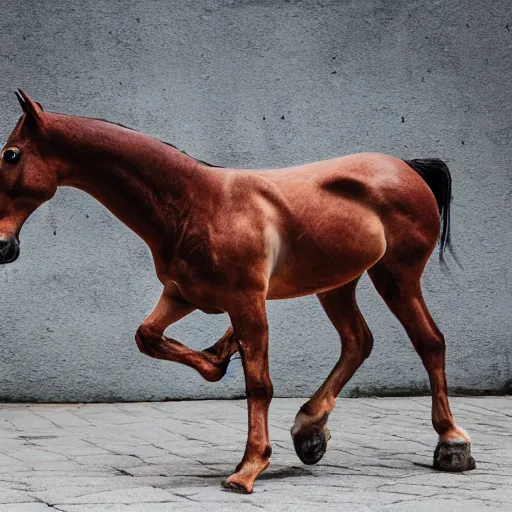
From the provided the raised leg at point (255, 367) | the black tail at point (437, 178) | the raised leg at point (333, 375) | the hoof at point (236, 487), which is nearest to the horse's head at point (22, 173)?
the raised leg at point (255, 367)

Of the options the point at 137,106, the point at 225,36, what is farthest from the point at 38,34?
the point at 225,36

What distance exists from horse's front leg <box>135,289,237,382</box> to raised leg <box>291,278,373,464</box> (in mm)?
481

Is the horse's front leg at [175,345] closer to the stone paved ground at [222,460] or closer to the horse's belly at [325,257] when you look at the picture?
the horse's belly at [325,257]

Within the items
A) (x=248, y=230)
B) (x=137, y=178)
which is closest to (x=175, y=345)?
(x=248, y=230)

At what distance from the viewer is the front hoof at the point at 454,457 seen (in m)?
4.07

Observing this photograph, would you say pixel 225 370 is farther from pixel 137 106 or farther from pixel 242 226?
pixel 137 106

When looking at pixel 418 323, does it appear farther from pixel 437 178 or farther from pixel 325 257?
pixel 437 178

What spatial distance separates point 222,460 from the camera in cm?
437

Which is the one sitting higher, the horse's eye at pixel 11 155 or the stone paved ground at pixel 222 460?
the horse's eye at pixel 11 155

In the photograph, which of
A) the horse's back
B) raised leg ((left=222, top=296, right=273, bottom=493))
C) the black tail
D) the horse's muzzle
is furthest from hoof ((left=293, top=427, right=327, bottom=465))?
the horse's muzzle

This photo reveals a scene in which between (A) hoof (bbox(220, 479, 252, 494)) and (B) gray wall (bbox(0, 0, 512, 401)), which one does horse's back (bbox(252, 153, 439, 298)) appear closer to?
(A) hoof (bbox(220, 479, 252, 494))

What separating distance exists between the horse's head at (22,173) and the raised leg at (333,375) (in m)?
1.50

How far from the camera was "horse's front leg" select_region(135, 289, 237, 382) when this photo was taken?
3975 mm

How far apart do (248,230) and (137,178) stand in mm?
504
